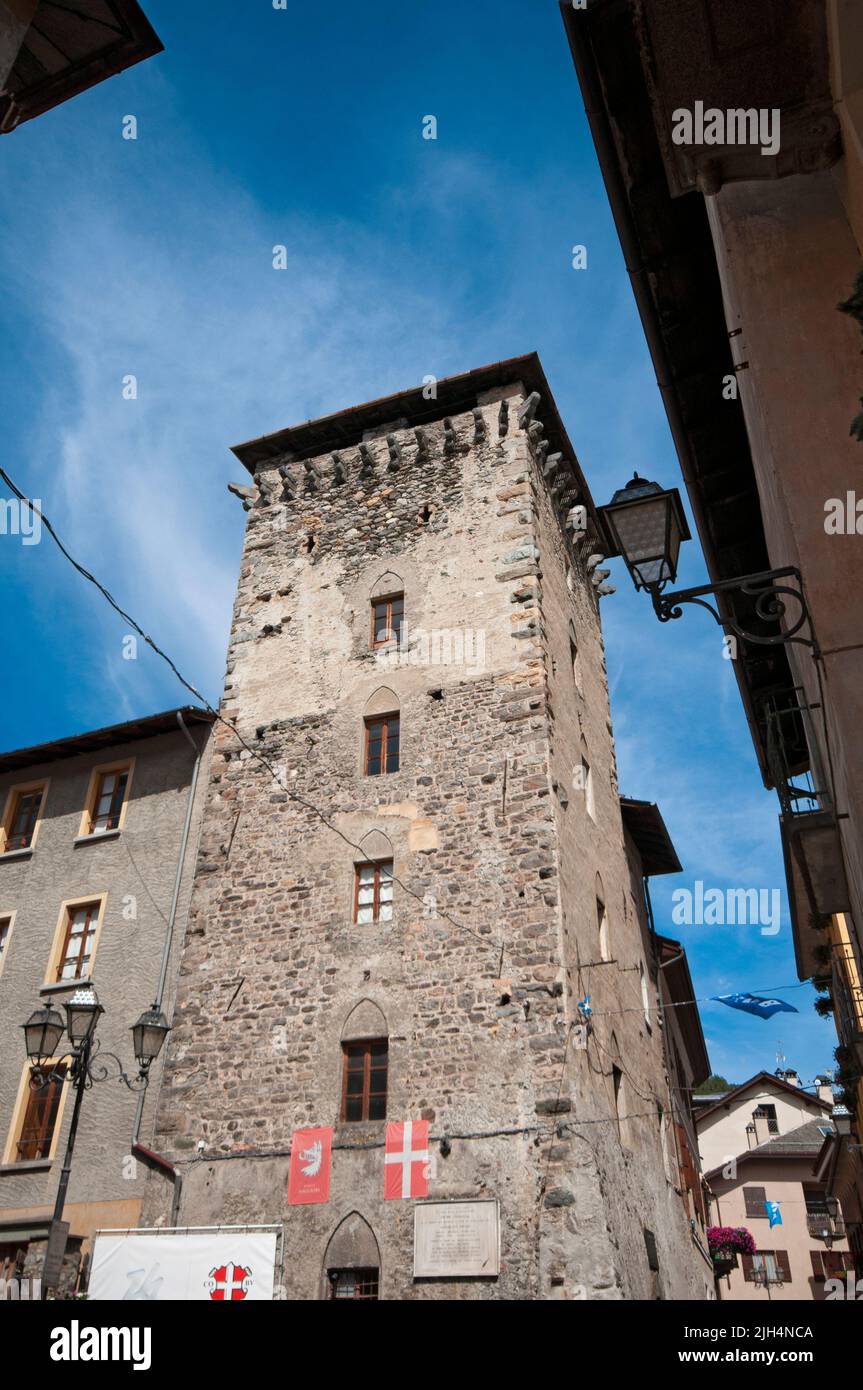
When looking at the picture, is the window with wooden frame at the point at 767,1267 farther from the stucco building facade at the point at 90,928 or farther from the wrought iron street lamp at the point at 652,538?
the wrought iron street lamp at the point at 652,538

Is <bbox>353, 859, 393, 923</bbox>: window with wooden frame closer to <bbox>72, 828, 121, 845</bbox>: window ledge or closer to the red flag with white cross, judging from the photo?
the red flag with white cross

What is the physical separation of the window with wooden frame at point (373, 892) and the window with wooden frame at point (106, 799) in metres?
4.96

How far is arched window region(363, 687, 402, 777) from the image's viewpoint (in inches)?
597

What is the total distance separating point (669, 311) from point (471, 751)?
7.76 meters

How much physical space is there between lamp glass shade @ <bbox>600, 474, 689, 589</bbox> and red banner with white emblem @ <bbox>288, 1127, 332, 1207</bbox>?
9.55m

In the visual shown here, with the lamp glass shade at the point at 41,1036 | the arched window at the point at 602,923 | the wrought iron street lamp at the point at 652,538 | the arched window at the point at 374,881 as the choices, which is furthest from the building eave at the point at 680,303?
the lamp glass shade at the point at 41,1036

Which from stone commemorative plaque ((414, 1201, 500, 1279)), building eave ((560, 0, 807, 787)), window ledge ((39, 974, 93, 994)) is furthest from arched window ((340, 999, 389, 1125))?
building eave ((560, 0, 807, 787))

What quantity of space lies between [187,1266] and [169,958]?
4337 mm

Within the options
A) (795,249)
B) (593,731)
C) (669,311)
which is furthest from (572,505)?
(795,249)

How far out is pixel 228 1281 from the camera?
1156 centimetres

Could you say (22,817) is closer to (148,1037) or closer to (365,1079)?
(365,1079)

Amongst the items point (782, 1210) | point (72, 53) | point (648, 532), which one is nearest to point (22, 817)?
point (72, 53)

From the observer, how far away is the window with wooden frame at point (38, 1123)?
14.3 meters
